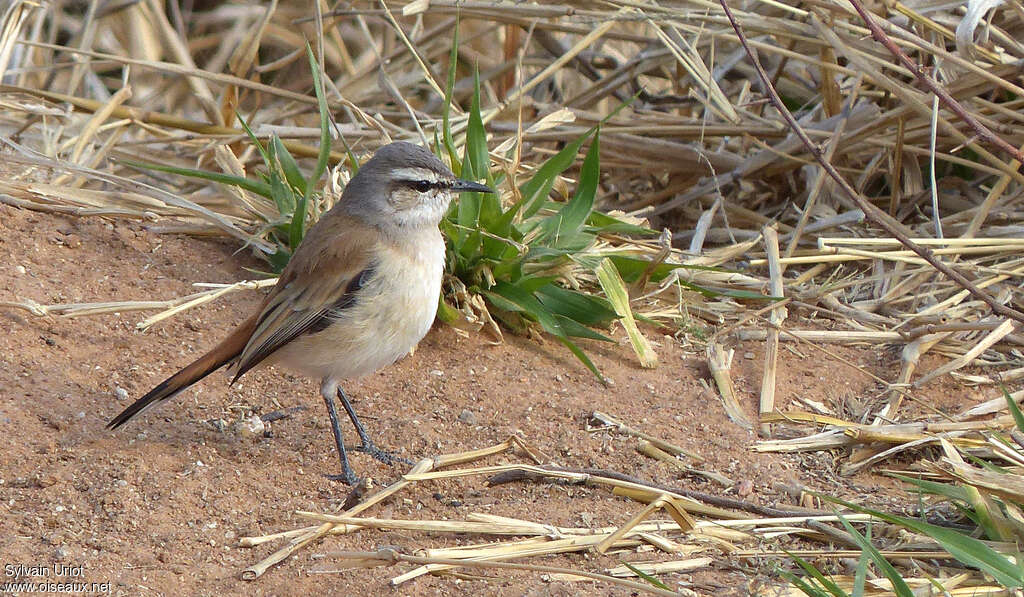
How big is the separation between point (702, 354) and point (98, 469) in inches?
113

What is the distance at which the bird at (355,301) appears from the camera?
14.8 feet

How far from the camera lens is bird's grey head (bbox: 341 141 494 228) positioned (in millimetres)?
4805

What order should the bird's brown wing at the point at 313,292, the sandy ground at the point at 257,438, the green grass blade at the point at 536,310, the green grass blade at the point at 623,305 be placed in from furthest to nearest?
the green grass blade at the point at 623,305 < the green grass blade at the point at 536,310 < the bird's brown wing at the point at 313,292 < the sandy ground at the point at 257,438

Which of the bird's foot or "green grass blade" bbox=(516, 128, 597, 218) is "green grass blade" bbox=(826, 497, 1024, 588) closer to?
the bird's foot

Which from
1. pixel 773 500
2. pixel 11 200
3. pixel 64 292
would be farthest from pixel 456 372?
pixel 11 200

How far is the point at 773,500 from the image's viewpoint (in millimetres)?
4246

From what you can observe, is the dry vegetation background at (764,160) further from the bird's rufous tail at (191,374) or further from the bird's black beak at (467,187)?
the bird's rufous tail at (191,374)

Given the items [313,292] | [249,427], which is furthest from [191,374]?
[313,292]

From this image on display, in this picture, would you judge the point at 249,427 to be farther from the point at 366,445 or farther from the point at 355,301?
the point at 355,301

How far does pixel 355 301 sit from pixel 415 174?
Answer: 26.2 inches

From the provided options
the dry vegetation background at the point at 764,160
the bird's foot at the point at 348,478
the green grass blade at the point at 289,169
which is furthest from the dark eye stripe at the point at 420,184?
the bird's foot at the point at 348,478

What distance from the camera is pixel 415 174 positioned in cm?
484

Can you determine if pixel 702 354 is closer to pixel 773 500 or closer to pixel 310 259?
pixel 773 500

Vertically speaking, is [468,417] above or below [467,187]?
below
